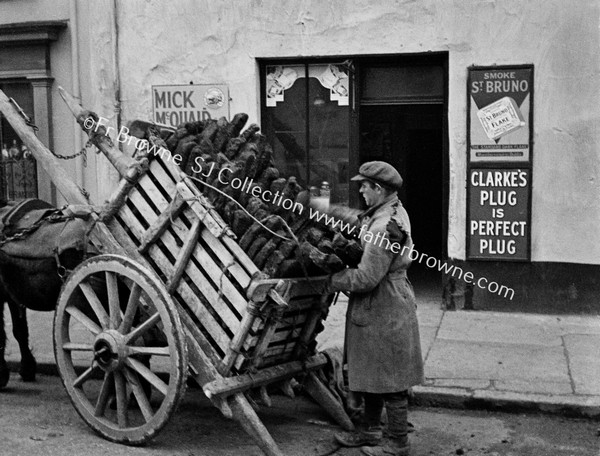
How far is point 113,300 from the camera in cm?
531

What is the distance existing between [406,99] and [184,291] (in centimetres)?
523

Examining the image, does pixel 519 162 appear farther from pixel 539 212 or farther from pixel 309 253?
pixel 309 253

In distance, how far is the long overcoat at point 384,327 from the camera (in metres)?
5.08

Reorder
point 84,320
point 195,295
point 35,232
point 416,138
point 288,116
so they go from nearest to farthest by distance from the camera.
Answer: point 195,295
point 84,320
point 35,232
point 288,116
point 416,138

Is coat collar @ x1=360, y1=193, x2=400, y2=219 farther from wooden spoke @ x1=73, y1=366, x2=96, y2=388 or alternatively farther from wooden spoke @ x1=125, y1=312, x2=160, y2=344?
wooden spoke @ x1=73, y1=366, x2=96, y2=388

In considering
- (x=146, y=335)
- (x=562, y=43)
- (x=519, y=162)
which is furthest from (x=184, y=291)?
(x=562, y=43)

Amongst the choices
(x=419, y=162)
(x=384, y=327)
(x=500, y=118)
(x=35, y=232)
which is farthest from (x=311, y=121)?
(x=384, y=327)

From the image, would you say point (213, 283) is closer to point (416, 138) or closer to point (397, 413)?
point (397, 413)

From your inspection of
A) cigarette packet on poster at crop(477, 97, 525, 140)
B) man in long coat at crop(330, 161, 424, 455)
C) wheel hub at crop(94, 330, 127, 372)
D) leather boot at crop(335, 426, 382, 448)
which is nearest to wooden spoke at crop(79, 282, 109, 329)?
wheel hub at crop(94, 330, 127, 372)

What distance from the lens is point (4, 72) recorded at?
11250mm

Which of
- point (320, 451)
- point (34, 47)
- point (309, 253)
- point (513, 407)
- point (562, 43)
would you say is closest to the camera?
point (309, 253)

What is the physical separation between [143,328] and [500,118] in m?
5.31

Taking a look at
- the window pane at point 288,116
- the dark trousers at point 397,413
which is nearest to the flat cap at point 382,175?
the dark trousers at point 397,413

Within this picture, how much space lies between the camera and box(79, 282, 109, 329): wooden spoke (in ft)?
17.8
